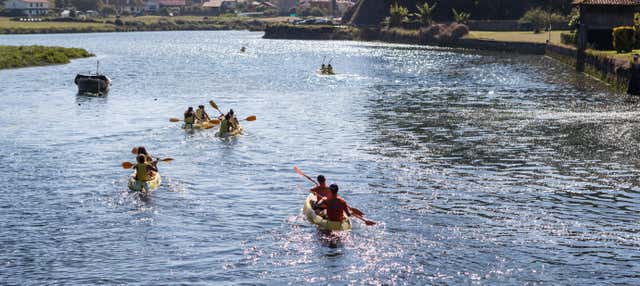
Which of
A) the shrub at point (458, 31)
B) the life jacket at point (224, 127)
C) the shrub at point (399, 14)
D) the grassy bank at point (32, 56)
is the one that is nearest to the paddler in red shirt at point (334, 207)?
the life jacket at point (224, 127)

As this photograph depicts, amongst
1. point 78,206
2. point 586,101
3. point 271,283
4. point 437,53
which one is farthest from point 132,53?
point 271,283

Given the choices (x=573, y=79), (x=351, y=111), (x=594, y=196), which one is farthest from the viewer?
(x=573, y=79)

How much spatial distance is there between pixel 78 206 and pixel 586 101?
4942 cm

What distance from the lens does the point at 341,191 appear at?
3766 centimetres

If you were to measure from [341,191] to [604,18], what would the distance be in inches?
2705

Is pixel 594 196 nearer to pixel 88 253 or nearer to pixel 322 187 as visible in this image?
pixel 322 187

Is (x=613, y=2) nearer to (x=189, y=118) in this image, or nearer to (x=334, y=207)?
(x=189, y=118)

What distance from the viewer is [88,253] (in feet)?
92.8

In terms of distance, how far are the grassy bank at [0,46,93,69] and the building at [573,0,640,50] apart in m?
72.3

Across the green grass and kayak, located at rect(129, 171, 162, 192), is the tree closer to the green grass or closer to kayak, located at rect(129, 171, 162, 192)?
the green grass

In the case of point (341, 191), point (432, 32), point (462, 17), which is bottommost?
point (341, 191)

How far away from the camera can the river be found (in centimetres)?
2716

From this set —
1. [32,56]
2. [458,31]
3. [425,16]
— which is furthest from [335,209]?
[425,16]

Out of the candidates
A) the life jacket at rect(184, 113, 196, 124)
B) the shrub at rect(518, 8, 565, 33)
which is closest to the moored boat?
the life jacket at rect(184, 113, 196, 124)
